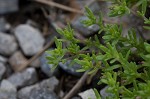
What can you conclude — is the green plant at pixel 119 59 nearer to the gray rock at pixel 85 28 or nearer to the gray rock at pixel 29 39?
the gray rock at pixel 85 28

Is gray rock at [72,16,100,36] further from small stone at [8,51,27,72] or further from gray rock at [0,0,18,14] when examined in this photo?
gray rock at [0,0,18,14]

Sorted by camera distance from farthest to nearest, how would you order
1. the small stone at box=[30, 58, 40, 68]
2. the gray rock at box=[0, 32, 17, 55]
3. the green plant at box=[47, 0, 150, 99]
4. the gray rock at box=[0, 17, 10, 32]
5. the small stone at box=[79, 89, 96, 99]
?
the gray rock at box=[0, 17, 10, 32]
the gray rock at box=[0, 32, 17, 55]
the small stone at box=[30, 58, 40, 68]
the small stone at box=[79, 89, 96, 99]
the green plant at box=[47, 0, 150, 99]

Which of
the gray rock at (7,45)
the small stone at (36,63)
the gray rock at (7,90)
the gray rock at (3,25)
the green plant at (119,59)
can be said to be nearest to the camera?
the green plant at (119,59)

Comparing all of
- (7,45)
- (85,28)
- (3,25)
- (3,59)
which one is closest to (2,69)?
(3,59)

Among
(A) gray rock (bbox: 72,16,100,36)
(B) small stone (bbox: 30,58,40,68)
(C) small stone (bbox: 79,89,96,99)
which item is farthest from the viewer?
(B) small stone (bbox: 30,58,40,68)

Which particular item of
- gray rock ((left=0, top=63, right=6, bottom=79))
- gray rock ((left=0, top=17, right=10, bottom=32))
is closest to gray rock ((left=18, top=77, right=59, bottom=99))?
gray rock ((left=0, top=63, right=6, bottom=79))

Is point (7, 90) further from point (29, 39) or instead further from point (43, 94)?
point (29, 39)

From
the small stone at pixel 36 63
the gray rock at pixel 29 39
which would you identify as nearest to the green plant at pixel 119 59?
the small stone at pixel 36 63
